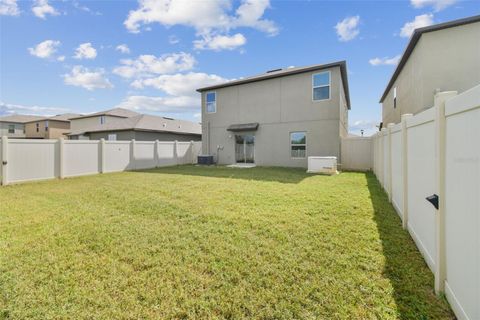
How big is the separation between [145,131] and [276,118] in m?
14.4

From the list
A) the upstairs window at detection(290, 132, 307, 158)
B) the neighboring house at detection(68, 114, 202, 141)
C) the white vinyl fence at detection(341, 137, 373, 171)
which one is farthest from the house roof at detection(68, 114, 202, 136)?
the white vinyl fence at detection(341, 137, 373, 171)

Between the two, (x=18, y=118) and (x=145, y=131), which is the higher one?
(x=18, y=118)

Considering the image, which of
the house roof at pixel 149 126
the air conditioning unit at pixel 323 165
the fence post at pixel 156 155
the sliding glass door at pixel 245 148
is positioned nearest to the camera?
the air conditioning unit at pixel 323 165

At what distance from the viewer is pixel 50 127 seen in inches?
1400

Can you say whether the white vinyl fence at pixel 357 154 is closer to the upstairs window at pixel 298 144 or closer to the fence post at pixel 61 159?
the upstairs window at pixel 298 144

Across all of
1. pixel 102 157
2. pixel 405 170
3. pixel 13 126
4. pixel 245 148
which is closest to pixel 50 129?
pixel 13 126

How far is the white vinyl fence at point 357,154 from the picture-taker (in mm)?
12609

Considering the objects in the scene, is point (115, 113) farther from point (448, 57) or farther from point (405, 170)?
point (405, 170)

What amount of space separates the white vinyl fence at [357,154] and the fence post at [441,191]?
11.3 m

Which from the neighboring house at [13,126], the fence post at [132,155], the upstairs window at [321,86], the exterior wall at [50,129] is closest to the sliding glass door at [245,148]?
the upstairs window at [321,86]

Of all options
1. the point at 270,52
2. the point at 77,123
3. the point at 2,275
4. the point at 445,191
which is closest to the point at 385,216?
the point at 445,191

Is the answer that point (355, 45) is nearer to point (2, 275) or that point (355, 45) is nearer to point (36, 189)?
point (2, 275)

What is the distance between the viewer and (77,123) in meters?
33.8

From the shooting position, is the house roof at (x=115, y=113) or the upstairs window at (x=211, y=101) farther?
the house roof at (x=115, y=113)
